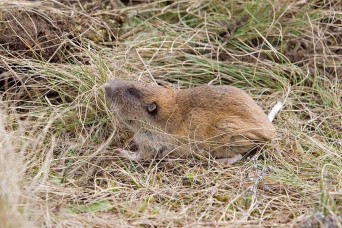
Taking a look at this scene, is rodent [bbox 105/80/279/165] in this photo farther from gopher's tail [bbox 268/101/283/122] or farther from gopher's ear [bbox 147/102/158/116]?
gopher's tail [bbox 268/101/283/122]

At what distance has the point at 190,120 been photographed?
4938mm

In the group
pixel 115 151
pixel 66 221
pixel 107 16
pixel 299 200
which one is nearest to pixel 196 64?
pixel 107 16

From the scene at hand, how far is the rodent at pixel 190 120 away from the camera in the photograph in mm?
4859

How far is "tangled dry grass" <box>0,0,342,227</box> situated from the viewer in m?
3.98

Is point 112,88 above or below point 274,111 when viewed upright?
above

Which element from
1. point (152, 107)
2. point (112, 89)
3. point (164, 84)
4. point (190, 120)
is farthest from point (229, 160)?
point (164, 84)

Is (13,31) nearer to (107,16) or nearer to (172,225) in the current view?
(107,16)

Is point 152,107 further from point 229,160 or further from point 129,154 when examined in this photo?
point 229,160

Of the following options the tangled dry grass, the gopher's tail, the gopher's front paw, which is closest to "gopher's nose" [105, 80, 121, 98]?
the tangled dry grass

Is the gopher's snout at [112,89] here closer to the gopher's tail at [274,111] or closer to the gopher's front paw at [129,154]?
the gopher's front paw at [129,154]

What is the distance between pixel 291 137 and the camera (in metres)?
5.18

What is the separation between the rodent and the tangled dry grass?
0.13m

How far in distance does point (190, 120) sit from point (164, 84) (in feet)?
3.51

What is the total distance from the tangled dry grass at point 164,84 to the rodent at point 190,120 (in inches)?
5.1
